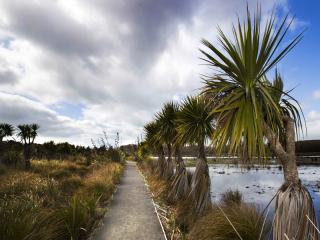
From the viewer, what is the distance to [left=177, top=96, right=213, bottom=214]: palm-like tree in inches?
306

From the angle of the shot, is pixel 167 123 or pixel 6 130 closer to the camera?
pixel 167 123

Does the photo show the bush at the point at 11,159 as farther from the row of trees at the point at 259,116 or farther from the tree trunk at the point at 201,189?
the row of trees at the point at 259,116

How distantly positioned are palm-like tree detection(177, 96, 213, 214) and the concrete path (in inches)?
51.3

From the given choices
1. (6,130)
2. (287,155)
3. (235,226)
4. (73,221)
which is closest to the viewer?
(287,155)

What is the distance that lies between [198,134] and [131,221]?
289 centimetres

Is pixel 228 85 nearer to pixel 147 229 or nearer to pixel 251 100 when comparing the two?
pixel 251 100

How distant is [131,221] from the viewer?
22.8ft

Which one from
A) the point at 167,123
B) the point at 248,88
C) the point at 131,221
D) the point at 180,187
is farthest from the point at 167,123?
the point at 248,88

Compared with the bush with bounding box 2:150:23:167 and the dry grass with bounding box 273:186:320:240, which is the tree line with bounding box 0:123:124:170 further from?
the dry grass with bounding box 273:186:320:240

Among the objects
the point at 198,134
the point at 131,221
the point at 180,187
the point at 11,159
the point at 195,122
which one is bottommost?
the point at 131,221

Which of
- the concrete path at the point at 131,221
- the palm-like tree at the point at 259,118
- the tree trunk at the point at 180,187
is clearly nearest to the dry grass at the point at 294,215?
the palm-like tree at the point at 259,118

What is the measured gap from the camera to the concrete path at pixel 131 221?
19.4ft

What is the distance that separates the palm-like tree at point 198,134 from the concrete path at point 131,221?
51.3 inches

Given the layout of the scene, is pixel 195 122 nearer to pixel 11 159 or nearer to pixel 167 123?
pixel 167 123
